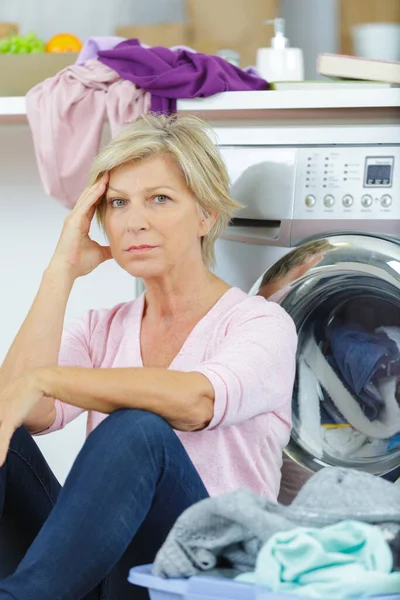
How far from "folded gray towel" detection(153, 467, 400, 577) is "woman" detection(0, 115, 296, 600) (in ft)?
0.55

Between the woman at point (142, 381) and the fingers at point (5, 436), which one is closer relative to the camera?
the woman at point (142, 381)

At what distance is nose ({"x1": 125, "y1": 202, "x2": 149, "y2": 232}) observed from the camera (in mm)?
1686

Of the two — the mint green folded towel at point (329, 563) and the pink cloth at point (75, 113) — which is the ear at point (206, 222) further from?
the mint green folded towel at point (329, 563)

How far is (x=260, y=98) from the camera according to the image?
1986mm

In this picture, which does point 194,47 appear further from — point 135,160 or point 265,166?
point 135,160

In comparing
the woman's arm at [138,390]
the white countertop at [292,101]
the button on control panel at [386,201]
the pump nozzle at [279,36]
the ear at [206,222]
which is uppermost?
the pump nozzle at [279,36]

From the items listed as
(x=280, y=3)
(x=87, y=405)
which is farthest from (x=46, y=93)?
(x=87, y=405)

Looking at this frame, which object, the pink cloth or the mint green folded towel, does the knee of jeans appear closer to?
the mint green folded towel

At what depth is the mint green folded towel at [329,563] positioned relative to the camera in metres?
1.06

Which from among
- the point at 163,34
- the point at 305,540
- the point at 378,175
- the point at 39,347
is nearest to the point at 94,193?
the point at 39,347

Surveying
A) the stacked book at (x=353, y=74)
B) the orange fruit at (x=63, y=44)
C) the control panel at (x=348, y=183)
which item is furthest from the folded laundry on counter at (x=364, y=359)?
the orange fruit at (x=63, y=44)

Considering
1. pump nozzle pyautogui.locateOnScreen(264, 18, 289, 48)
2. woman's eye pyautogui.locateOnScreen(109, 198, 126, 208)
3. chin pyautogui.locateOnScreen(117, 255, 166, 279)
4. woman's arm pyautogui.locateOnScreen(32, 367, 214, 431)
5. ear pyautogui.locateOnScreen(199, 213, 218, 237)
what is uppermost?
pump nozzle pyautogui.locateOnScreen(264, 18, 289, 48)

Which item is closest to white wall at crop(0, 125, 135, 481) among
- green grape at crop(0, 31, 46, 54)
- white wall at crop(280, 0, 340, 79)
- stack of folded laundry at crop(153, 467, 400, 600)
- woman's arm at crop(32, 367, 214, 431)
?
green grape at crop(0, 31, 46, 54)

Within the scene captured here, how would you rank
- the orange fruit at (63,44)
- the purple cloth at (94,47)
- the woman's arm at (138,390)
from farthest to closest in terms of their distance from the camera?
the orange fruit at (63,44) → the purple cloth at (94,47) → the woman's arm at (138,390)
